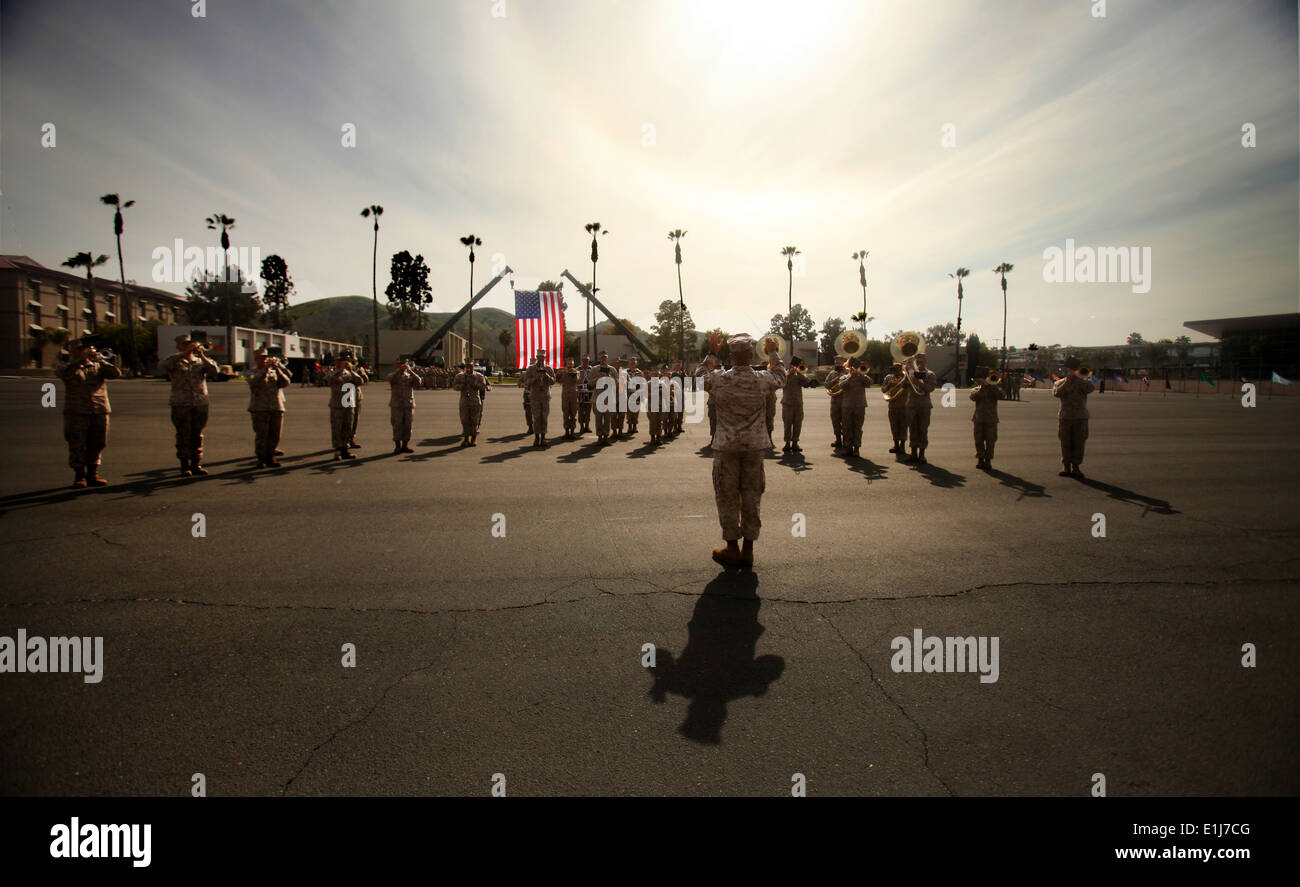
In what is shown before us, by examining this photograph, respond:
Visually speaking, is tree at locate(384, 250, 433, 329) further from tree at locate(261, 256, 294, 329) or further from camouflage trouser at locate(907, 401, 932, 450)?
camouflage trouser at locate(907, 401, 932, 450)

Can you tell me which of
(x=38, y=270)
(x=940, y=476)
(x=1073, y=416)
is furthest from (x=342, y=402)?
(x=38, y=270)

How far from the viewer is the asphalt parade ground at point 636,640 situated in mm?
2926

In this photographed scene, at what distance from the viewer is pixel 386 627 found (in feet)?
14.7

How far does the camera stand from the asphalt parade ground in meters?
2.93

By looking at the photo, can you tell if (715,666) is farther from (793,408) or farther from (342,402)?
(342,402)

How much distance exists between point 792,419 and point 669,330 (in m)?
95.5

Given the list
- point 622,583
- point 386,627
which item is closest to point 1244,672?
point 622,583

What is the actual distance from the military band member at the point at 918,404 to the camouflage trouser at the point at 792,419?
7.97 ft

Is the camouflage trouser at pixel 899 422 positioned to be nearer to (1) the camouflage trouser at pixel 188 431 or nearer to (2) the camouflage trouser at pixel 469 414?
(2) the camouflage trouser at pixel 469 414

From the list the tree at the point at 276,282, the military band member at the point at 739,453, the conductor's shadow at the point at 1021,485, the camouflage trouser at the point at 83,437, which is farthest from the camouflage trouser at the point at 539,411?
the tree at the point at 276,282

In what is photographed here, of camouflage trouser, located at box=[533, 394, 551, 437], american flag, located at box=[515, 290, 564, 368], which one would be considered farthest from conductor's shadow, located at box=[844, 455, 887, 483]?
american flag, located at box=[515, 290, 564, 368]

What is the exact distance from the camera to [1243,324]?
245ft

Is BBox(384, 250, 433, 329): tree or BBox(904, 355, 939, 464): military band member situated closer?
BBox(904, 355, 939, 464): military band member

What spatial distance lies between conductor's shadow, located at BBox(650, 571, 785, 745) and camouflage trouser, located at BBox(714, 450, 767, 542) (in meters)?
1.04
